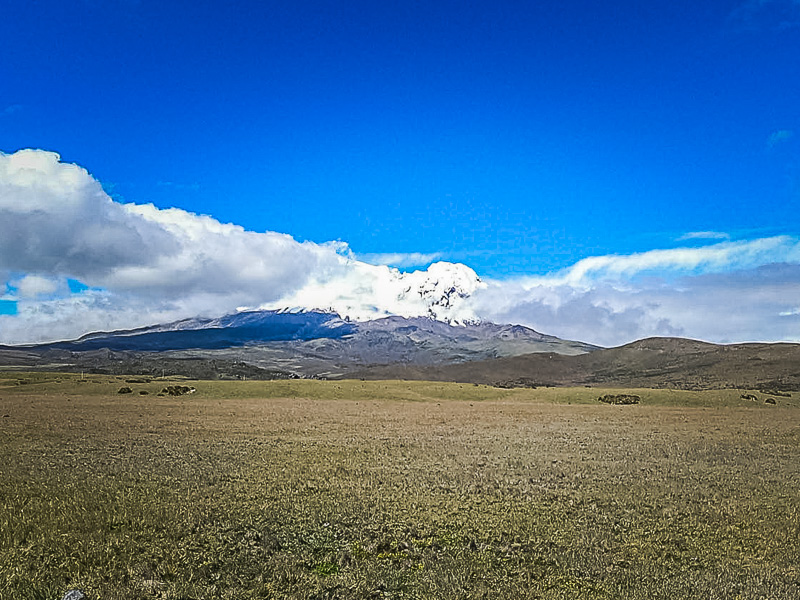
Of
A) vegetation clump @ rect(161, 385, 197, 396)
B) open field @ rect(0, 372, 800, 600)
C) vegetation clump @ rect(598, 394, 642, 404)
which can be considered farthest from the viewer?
vegetation clump @ rect(598, 394, 642, 404)

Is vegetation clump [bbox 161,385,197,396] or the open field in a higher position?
vegetation clump [bbox 161,385,197,396]

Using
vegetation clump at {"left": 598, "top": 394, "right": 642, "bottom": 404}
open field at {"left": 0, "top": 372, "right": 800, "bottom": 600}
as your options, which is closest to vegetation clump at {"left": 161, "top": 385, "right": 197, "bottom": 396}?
open field at {"left": 0, "top": 372, "right": 800, "bottom": 600}

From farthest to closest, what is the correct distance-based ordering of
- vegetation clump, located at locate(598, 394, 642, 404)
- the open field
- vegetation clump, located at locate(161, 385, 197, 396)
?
1. vegetation clump, located at locate(598, 394, 642, 404)
2. vegetation clump, located at locate(161, 385, 197, 396)
3. the open field

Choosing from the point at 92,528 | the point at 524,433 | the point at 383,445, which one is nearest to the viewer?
the point at 92,528

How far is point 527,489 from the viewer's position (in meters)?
19.6

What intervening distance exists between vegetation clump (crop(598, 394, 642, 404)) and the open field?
34835 millimetres

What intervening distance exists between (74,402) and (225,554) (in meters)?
47.8

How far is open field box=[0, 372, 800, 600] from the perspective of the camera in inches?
450

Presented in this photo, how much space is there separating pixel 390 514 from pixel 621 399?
61103mm

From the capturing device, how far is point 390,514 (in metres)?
16.2

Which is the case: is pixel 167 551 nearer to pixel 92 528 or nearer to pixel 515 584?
pixel 92 528

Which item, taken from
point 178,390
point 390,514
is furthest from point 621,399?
point 390,514

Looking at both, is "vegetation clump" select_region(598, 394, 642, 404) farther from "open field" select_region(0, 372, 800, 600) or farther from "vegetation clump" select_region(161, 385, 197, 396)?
"vegetation clump" select_region(161, 385, 197, 396)

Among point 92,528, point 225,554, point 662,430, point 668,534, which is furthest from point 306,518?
point 662,430
